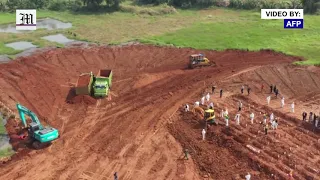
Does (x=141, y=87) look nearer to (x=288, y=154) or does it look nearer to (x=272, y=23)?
(x=288, y=154)

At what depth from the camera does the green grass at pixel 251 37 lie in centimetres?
5709

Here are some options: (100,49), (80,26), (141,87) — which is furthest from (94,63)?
(80,26)

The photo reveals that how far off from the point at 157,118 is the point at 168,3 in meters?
54.9

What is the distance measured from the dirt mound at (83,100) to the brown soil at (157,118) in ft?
1.43

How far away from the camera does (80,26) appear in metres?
71.6

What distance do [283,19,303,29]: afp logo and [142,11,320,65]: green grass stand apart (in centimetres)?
78

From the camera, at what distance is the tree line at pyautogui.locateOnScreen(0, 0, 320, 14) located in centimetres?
7981

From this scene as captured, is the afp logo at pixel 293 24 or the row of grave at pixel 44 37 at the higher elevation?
the afp logo at pixel 293 24

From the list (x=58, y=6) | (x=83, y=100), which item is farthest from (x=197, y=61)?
(x=58, y=6)

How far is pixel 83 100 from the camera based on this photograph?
40781 mm

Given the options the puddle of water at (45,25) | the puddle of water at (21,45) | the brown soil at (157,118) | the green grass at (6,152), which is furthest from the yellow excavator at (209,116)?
the puddle of water at (45,25)

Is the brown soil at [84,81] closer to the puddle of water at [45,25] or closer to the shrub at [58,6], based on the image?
the puddle of water at [45,25]

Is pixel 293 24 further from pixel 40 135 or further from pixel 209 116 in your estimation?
pixel 40 135

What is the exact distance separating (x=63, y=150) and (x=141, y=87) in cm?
1432
